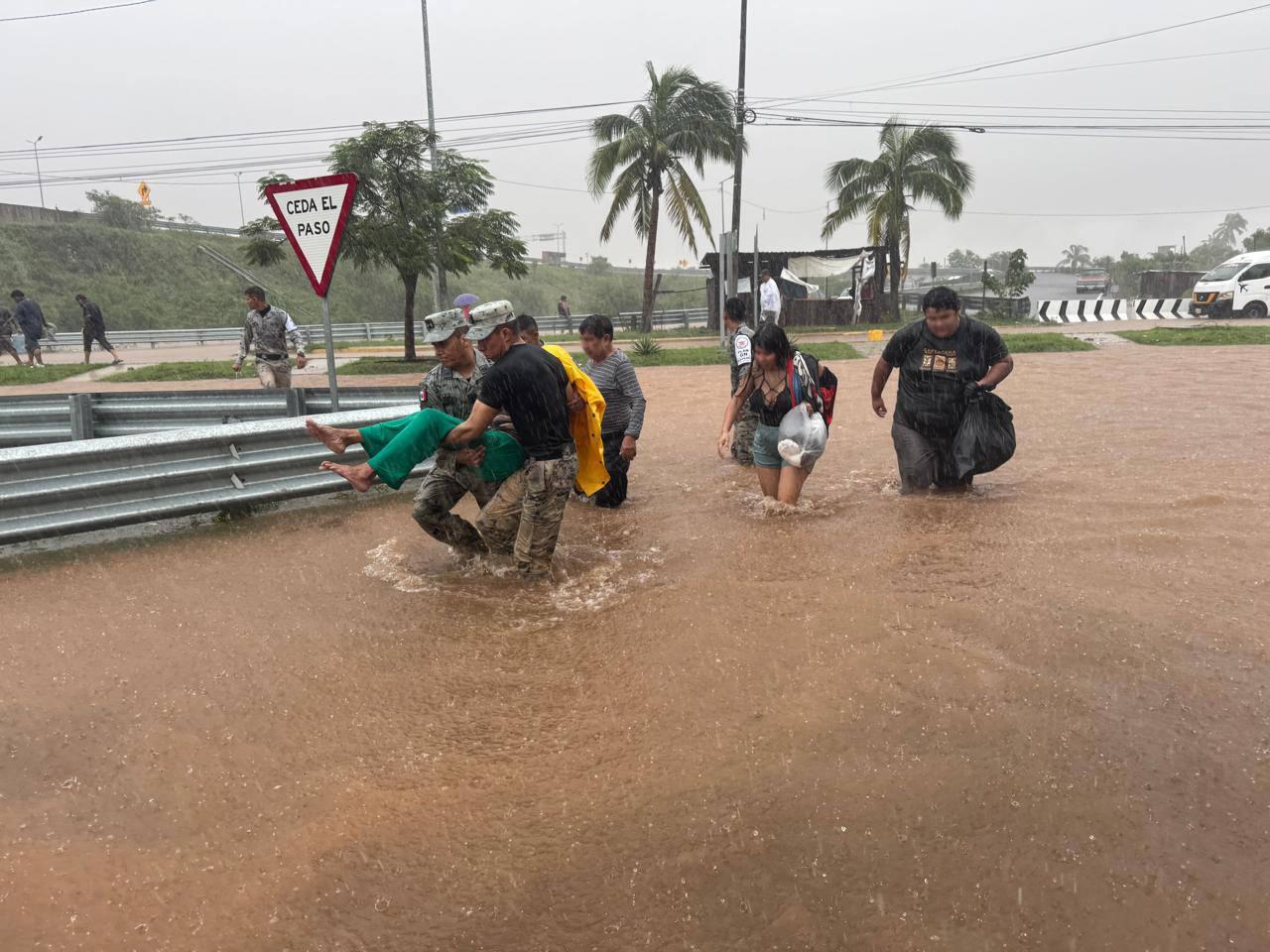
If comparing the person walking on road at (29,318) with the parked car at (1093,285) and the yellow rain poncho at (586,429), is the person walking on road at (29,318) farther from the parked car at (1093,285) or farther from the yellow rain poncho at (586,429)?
the parked car at (1093,285)

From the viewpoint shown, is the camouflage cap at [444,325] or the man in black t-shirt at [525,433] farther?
the camouflage cap at [444,325]

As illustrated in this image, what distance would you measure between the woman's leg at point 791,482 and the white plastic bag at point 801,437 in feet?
0.32

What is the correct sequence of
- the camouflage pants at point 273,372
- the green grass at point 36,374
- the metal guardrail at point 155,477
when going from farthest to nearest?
the green grass at point 36,374
the camouflage pants at point 273,372
the metal guardrail at point 155,477

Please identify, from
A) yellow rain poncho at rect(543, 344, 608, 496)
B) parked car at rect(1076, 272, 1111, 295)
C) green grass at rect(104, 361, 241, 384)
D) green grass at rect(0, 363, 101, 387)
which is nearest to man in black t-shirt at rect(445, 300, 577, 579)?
yellow rain poncho at rect(543, 344, 608, 496)

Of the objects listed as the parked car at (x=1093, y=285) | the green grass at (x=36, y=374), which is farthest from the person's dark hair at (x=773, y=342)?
the parked car at (x=1093, y=285)

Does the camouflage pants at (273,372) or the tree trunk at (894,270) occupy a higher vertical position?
the tree trunk at (894,270)

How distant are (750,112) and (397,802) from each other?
28658 mm

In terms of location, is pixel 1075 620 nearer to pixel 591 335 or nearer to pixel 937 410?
pixel 937 410

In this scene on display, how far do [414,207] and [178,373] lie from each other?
6.38 meters

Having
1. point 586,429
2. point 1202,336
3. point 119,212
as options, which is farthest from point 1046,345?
point 119,212

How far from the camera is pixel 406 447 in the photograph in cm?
508

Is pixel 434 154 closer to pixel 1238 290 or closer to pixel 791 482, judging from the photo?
pixel 791 482

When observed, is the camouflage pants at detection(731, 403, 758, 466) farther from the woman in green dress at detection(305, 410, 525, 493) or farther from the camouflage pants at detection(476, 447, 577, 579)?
the woman in green dress at detection(305, 410, 525, 493)

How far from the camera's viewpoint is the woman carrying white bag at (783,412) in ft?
21.5
